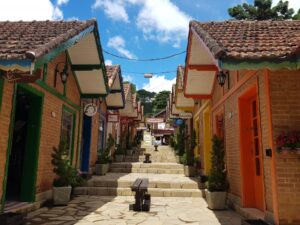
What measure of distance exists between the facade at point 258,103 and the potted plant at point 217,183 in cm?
29

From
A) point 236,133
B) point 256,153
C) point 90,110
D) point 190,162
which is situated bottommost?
point 190,162

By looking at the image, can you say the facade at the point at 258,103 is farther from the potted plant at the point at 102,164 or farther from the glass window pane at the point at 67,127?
the potted plant at the point at 102,164

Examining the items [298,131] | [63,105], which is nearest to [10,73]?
[63,105]

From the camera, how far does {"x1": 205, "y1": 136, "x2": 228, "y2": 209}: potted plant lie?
6691 millimetres

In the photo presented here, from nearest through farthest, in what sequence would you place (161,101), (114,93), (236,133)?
(236,133), (114,93), (161,101)

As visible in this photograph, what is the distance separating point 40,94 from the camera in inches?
Answer: 258

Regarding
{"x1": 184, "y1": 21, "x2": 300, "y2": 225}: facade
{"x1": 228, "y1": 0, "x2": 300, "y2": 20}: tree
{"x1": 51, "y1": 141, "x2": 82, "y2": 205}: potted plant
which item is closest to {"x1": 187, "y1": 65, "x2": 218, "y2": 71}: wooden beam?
{"x1": 184, "y1": 21, "x2": 300, "y2": 225}: facade

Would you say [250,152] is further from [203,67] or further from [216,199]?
[203,67]

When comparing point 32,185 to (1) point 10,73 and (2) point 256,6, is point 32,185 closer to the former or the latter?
(1) point 10,73

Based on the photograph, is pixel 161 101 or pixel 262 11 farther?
pixel 161 101

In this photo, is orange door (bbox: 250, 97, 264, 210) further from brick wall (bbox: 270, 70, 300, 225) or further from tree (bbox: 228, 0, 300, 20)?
tree (bbox: 228, 0, 300, 20)

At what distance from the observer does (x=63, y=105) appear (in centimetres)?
825

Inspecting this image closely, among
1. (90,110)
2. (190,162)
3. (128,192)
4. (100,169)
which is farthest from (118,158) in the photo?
(128,192)

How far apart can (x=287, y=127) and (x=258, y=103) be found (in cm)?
83
